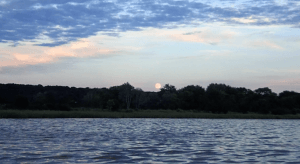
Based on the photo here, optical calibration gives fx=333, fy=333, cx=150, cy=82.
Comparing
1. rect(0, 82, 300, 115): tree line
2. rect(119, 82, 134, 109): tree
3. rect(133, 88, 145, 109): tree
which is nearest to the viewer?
rect(0, 82, 300, 115): tree line

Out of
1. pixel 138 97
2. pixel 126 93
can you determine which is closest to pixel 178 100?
pixel 138 97

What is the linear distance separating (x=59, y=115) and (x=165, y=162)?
44.5m

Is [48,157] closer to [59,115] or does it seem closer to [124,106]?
[59,115]

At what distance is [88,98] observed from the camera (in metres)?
128

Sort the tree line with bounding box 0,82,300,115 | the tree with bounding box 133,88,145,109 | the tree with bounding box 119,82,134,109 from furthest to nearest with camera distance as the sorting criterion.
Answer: the tree with bounding box 133,88,145,109, the tree with bounding box 119,82,134,109, the tree line with bounding box 0,82,300,115

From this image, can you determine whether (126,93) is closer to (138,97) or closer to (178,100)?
(138,97)

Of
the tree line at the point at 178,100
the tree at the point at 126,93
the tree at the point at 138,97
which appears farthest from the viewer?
the tree at the point at 138,97

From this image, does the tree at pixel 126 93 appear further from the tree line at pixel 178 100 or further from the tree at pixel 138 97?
the tree at pixel 138 97

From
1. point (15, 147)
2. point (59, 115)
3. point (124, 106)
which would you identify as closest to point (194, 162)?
point (15, 147)

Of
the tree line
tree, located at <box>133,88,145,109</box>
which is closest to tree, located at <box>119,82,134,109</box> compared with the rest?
the tree line

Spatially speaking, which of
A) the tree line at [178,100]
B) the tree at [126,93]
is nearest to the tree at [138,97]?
the tree line at [178,100]

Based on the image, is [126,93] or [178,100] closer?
[178,100]

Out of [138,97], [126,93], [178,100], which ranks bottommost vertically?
[178,100]

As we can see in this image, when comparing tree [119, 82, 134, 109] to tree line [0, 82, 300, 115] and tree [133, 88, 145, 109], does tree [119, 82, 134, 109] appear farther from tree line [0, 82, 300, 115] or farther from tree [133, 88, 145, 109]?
tree [133, 88, 145, 109]
